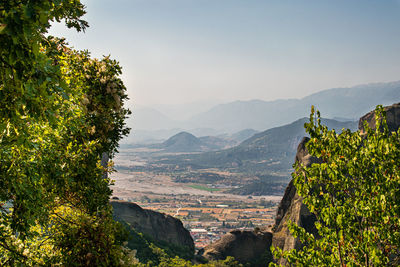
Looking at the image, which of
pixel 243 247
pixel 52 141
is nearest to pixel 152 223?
pixel 243 247

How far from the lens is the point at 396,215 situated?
583cm

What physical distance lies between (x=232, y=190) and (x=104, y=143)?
148m

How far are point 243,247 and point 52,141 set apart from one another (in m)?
35.1

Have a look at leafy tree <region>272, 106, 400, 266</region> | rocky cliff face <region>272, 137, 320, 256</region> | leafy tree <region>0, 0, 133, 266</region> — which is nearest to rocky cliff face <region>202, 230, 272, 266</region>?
rocky cliff face <region>272, 137, 320, 256</region>

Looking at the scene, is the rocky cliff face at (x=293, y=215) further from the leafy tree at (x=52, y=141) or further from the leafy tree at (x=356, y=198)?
the leafy tree at (x=52, y=141)

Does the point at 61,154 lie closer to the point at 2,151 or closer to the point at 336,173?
the point at 2,151

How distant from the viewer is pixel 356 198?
20.6ft

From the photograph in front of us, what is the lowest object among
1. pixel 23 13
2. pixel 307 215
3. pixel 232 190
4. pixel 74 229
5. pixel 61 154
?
pixel 232 190

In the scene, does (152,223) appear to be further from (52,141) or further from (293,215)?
(52,141)

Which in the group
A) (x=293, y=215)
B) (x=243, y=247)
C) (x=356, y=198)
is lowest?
(x=243, y=247)

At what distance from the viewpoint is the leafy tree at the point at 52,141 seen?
8.95 feet

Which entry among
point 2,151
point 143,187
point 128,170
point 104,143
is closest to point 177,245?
point 104,143

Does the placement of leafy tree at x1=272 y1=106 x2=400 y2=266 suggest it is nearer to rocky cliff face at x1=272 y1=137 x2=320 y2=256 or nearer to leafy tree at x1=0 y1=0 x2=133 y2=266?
leafy tree at x1=0 y1=0 x2=133 y2=266

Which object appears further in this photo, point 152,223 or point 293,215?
point 152,223
